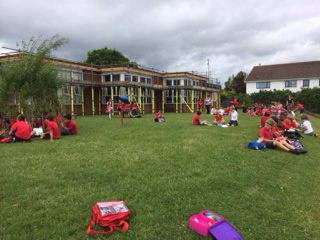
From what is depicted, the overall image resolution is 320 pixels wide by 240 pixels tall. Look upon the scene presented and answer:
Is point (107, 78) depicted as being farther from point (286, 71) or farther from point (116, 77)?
point (286, 71)

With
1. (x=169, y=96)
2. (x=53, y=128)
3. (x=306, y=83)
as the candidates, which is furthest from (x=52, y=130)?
(x=306, y=83)

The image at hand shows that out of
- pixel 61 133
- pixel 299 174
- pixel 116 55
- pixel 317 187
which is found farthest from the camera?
pixel 116 55

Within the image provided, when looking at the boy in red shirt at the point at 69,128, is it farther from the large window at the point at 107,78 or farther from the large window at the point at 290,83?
the large window at the point at 290,83

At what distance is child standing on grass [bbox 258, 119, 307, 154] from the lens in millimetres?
9242

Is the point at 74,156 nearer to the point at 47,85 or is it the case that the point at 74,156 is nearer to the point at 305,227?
the point at 305,227

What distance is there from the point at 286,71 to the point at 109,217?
5800 centimetres

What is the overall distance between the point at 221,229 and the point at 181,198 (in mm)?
1307

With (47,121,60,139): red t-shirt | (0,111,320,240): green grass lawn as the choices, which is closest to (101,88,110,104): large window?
(47,121,60,139): red t-shirt

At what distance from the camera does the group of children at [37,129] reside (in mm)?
10609

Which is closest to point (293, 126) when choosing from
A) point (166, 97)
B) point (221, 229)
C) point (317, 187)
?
point (317, 187)

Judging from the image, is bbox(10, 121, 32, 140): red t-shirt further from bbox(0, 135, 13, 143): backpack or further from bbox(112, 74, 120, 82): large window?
bbox(112, 74, 120, 82): large window

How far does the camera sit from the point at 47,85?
13.3m

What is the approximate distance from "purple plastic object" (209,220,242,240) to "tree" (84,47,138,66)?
50.4m

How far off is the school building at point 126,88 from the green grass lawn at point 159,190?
599 inches
